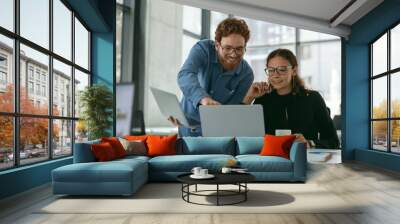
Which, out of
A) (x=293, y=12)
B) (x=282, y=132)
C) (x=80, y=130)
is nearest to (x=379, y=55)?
(x=293, y=12)

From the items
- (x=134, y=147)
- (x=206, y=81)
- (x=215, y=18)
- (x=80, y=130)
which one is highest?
(x=215, y=18)

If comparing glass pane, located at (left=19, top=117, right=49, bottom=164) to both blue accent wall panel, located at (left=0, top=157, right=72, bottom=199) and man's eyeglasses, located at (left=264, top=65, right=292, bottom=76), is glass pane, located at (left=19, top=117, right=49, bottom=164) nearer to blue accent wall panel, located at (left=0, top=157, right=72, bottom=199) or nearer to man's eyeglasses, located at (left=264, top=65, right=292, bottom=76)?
blue accent wall panel, located at (left=0, top=157, right=72, bottom=199)

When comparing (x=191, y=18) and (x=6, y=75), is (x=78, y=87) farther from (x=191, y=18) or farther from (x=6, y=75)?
(x=191, y=18)

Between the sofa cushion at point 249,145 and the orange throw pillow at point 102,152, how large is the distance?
6.87ft

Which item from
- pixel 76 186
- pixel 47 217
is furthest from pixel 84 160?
pixel 47 217

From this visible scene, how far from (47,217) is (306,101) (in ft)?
20.5

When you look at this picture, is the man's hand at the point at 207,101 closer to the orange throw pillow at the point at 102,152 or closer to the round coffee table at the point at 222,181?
the orange throw pillow at the point at 102,152

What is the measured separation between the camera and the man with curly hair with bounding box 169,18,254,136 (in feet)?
25.1

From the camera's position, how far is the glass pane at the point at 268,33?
864cm

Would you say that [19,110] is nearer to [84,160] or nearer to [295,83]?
[84,160]

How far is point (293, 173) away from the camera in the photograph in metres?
5.63

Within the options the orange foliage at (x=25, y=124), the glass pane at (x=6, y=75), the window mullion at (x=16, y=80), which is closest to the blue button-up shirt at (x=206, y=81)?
the orange foliage at (x=25, y=124)

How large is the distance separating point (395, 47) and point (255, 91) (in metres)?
2.89

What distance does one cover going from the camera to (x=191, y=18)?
346 inches
